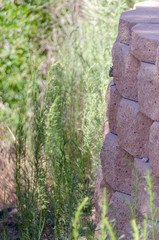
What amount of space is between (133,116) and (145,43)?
0.34 m

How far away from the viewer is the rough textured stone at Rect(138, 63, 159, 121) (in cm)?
158

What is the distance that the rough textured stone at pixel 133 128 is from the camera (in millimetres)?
1758

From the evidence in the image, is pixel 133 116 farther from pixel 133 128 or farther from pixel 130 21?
pixel 130 21

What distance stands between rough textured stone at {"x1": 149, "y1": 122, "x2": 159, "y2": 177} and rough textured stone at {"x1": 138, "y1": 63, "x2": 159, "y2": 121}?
5 cm

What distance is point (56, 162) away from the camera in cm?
237

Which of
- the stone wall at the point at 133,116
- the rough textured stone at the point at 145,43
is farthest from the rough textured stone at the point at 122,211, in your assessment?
the rough textured stone at the point at 145,43

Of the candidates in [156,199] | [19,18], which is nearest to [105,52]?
[19,18]

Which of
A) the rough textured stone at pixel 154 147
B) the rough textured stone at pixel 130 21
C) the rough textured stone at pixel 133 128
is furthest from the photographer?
the rough textured stone at pixel 130 21

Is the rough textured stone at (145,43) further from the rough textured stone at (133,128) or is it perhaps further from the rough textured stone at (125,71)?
the rough textured stone at (133,128)

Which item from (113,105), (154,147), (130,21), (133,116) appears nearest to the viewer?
(154,147)

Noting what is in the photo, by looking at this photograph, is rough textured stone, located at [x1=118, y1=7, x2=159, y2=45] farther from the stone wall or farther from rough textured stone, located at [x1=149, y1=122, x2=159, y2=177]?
rough textured stone, located at [x1=149, y1=122, x2=159, y2=177]

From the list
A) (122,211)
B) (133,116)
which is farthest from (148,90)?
(122,211)

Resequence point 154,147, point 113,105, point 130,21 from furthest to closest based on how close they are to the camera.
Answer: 1. point 113,105
2. point 130,21
3. point 154,147

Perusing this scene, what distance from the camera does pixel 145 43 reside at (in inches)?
64.4
